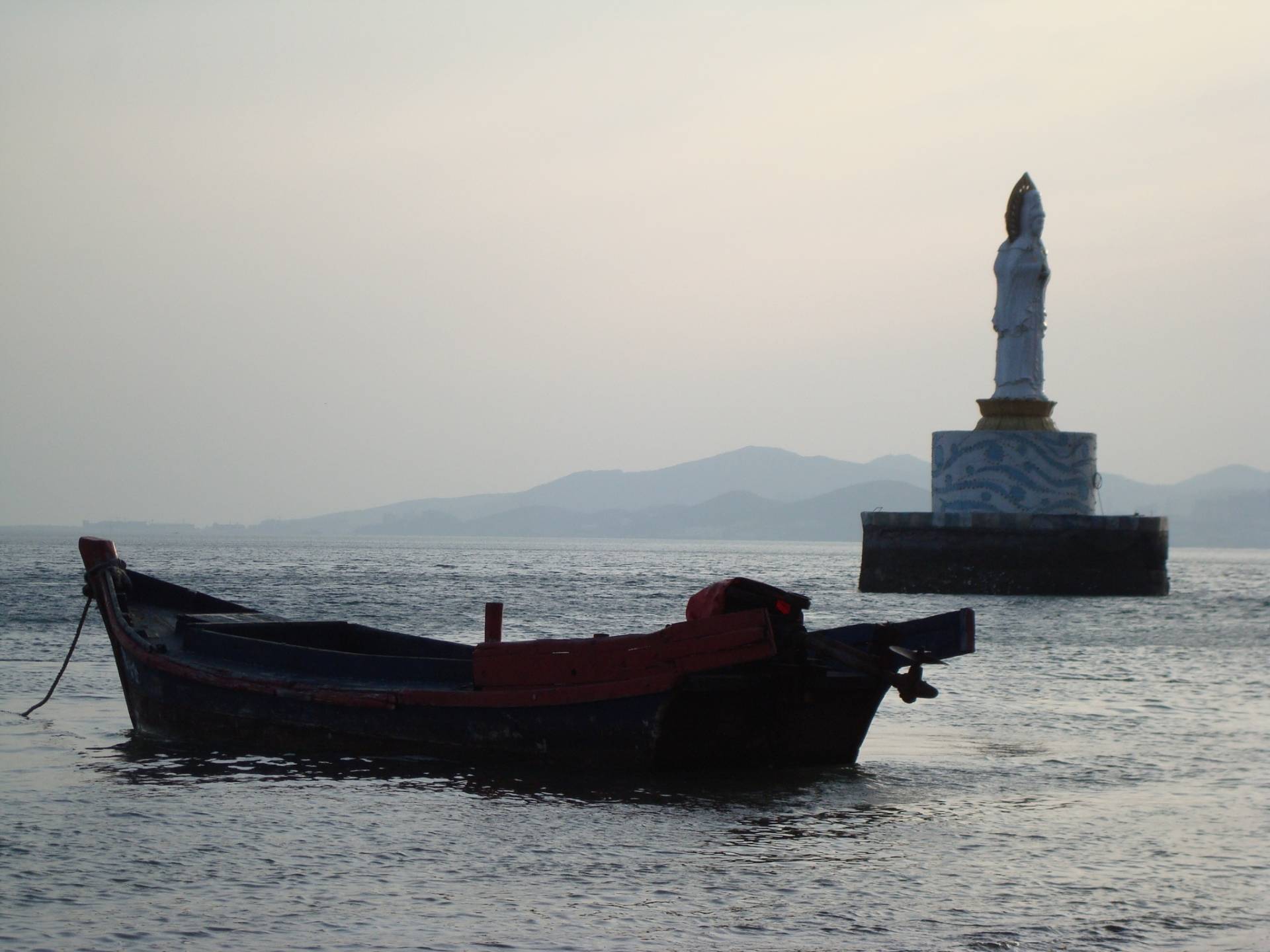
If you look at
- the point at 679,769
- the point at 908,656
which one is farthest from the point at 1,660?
the point at 908,656

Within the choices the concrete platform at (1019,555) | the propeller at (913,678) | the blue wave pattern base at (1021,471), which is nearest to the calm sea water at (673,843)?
the propeller at (913,678)

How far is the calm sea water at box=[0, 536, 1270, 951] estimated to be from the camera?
6.50 metres

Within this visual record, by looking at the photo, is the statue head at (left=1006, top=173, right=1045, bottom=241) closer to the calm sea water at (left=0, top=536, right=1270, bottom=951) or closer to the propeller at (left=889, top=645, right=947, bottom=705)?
the calm sea water at (left=0, top=536, right=1270, bottom=951)

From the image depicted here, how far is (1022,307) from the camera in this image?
4272 cm

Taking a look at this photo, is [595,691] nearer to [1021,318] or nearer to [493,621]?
[493,621]

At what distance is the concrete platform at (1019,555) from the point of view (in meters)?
Answer: 41.0

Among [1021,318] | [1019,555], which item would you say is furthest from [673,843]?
[1021,318]

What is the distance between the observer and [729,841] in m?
8.34

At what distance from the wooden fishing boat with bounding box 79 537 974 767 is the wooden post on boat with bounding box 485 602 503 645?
0.02 m

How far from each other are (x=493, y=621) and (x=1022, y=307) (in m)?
33.6

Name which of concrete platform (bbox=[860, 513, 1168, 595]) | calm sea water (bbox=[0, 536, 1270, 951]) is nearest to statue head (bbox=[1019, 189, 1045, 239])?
concrete platform (bbox=[860, 513, 1168, 595])

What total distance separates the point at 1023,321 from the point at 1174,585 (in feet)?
74.4

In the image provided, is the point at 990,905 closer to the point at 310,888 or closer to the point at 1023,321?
the point at 310,888

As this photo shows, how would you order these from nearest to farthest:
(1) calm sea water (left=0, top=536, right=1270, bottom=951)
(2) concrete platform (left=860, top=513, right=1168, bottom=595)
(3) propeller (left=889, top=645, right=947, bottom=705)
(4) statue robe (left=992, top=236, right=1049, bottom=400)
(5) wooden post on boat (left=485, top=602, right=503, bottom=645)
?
1. (1) calm sea water (left=0, top=536, right=1270, bottom=951)
2. (3) propeller (left=889, top=645, right=947, bottom=705)
3. (5) wooden post on boat (left=485, top=602, right=503, bottom=645)
4. (2) concrete platform (left=860, top=513, right=1168, bottom=595)
5. (4) statue robe (left=992, top=236, right=1049, bottom=400)
